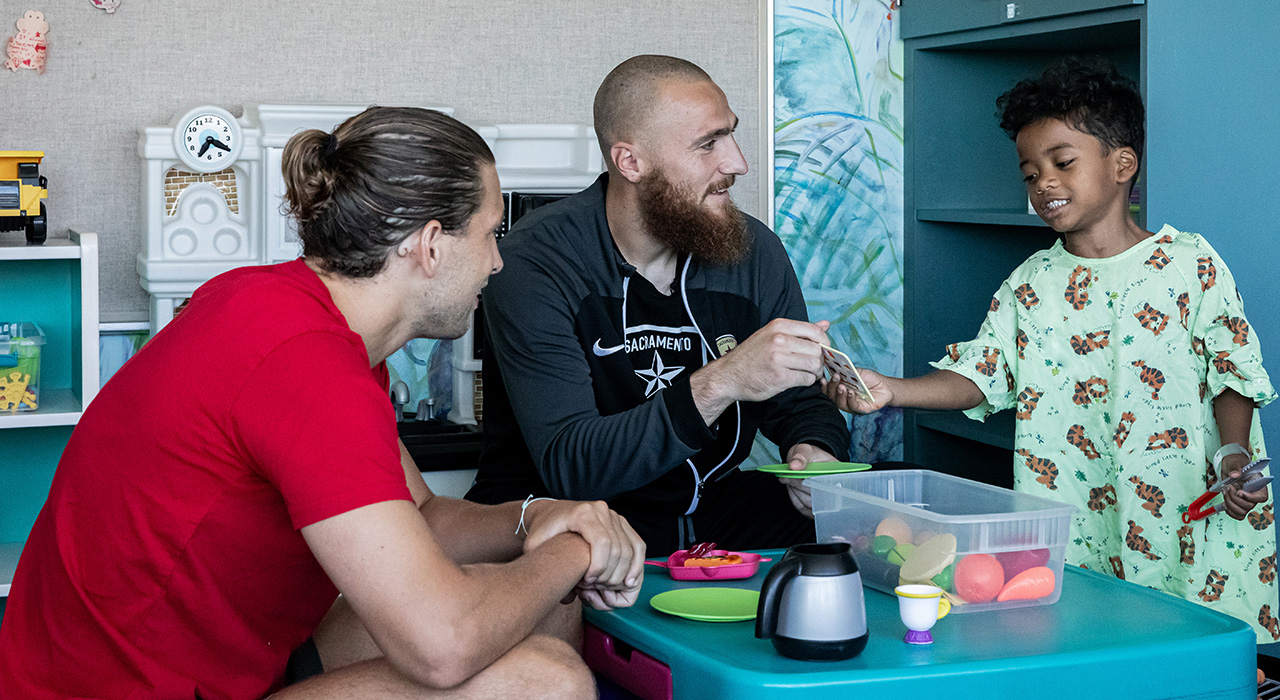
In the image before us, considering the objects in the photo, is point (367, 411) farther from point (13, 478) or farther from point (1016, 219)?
point (1016, 219)

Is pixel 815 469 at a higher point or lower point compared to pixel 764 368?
lower

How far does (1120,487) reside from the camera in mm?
2309

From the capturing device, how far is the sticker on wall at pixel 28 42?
267 centimetres

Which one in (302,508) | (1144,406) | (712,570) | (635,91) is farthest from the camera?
(635,91)

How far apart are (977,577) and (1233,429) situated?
948 millimetres

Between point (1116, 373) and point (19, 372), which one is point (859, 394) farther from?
point (19, 372)

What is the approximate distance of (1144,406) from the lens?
228 cm

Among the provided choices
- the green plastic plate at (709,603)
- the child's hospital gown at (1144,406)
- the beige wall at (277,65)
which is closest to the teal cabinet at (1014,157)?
the child's hospital gown at (1144,406)

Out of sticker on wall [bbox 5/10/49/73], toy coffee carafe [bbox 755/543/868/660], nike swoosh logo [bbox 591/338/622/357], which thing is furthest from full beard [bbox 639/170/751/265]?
sticker on wall [bbox 5/10/49/73]

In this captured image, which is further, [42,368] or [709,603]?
[42,368]

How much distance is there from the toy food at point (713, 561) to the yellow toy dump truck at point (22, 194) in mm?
1518

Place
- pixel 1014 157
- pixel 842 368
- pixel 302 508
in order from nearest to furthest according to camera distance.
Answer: pixel 302 508
pixel 842 368
pixel 1014 157

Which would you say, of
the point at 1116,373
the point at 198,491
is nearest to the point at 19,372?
the point at 198,491

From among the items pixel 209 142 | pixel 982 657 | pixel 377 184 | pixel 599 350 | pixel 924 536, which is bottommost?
pixel 982 657
